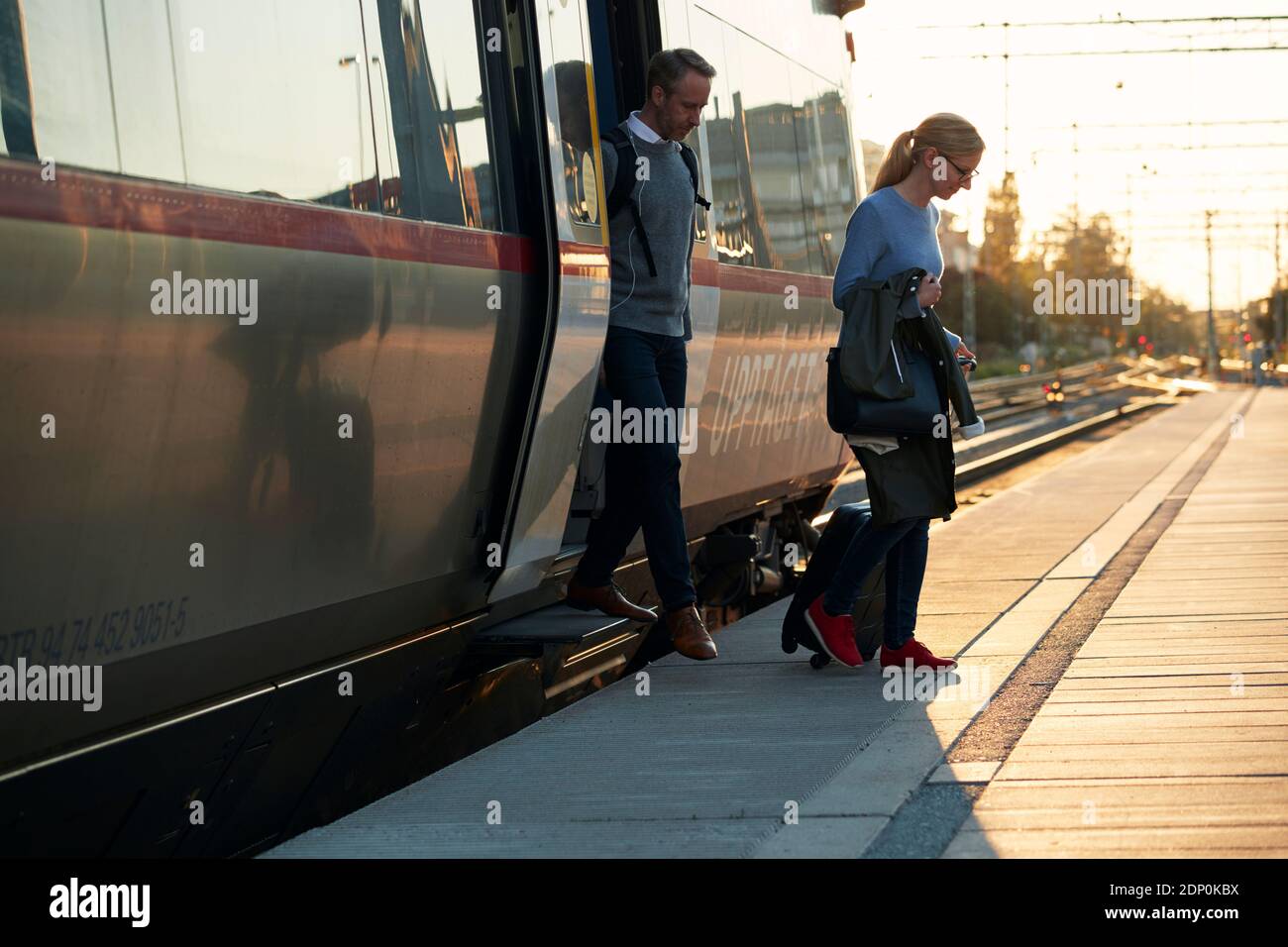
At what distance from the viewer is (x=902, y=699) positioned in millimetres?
5938

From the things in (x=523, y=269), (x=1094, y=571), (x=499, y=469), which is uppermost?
(x=523, y=269)

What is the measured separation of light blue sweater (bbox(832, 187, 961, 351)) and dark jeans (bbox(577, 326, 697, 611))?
81 cm

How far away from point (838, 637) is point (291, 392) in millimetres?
2493

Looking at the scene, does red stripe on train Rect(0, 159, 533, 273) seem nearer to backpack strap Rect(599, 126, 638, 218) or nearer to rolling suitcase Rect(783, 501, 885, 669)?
backpack strap Rect(599, 126, 638, 218)

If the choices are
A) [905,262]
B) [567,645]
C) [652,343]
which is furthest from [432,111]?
[567,645]

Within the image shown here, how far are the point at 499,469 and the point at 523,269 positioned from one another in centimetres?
70

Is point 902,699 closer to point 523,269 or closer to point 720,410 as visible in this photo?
point 523,269

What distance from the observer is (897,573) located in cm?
636

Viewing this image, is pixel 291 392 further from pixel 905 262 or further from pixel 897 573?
pixel 897 573

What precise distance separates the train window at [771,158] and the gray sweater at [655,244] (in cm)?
232

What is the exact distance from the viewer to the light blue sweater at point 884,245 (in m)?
6.12
